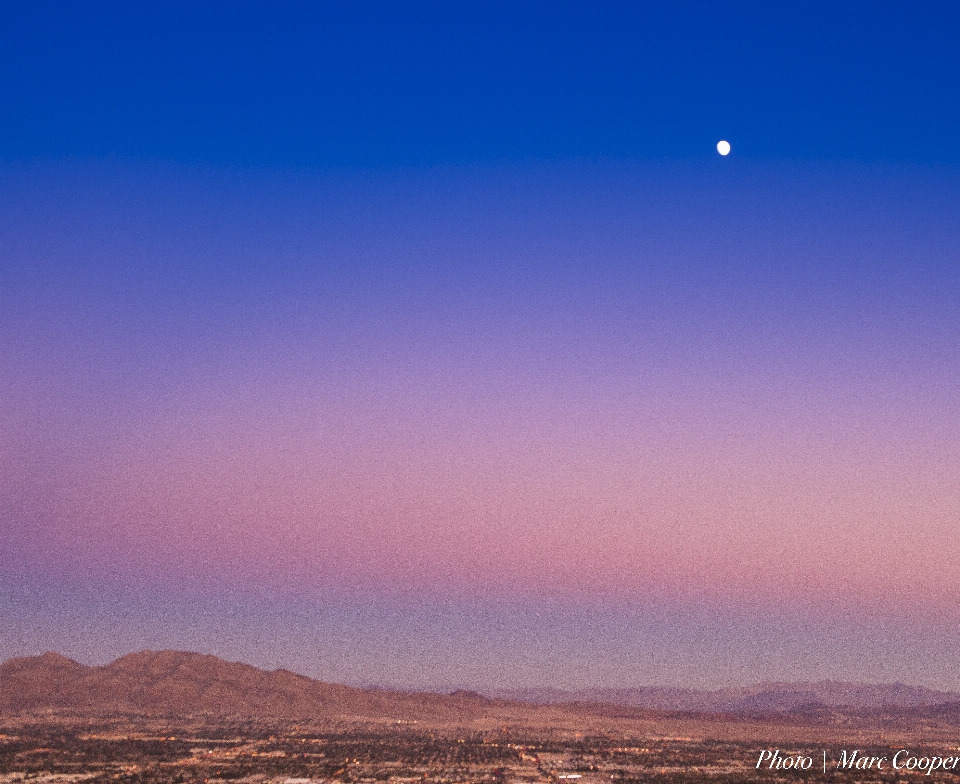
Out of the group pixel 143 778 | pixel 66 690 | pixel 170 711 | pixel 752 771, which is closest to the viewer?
pixel 143 778

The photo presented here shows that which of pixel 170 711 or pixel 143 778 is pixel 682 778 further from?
pixel 170 711

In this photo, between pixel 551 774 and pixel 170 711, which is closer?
pixel 551 774

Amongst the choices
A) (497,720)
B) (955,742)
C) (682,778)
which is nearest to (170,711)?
(497,720)

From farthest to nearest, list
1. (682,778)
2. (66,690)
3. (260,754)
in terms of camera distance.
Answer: (66,690) < (260,754) < (682,778)

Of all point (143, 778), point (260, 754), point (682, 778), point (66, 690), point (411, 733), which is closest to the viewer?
point (143, 778)

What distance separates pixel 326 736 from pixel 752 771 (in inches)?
2347

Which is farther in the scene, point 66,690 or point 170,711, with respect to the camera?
point 66,690

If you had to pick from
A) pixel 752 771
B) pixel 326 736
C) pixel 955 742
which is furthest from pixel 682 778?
pixel 955 742

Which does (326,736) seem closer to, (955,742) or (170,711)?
(170,711)

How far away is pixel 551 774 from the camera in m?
80.4

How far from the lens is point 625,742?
4865 inches

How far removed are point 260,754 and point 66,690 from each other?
111 meters

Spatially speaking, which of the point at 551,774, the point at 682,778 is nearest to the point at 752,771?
the point at 682,778

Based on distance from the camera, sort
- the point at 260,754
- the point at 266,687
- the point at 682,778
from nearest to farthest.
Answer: the point at 682,778, the point at 260,754, the point at 266,687
